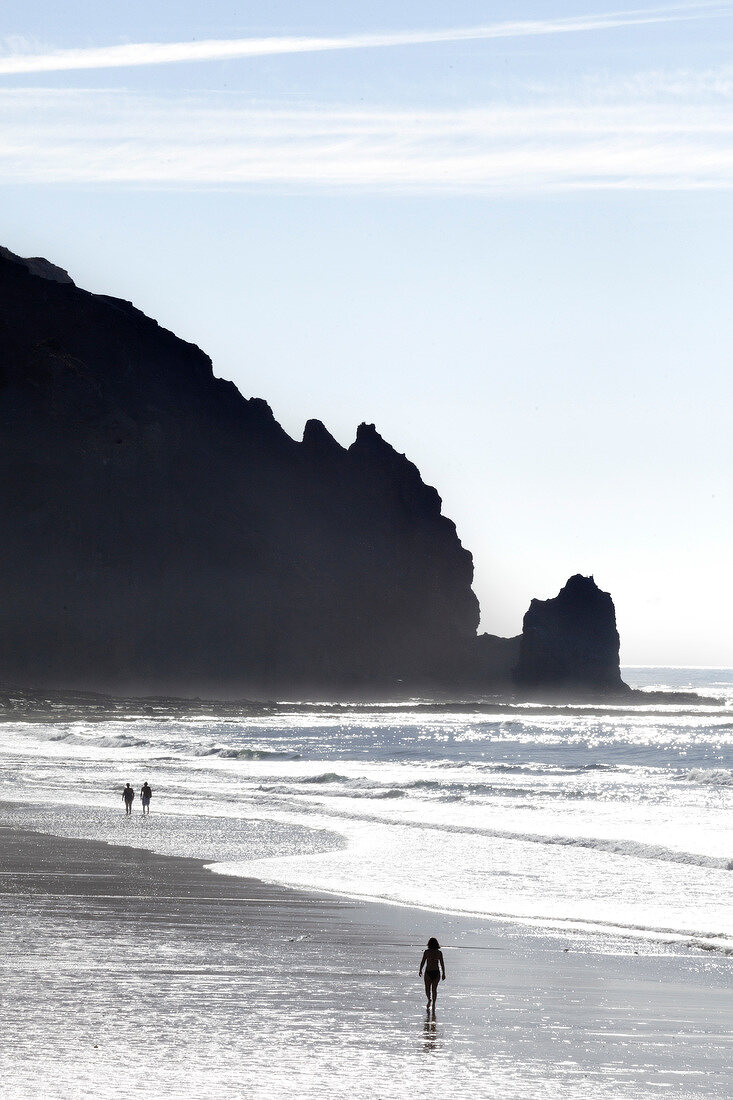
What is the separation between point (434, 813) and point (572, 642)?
141033 mm

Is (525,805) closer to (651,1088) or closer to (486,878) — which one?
(486,878)

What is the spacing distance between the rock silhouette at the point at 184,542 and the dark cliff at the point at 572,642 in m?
0.48

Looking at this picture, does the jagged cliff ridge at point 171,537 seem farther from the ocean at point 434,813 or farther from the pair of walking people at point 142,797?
the pair of walking people at point 142,797

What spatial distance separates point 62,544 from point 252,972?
14388 cm

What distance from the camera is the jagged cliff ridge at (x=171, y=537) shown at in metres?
154

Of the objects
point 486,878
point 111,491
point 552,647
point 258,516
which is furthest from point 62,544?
point 486,878

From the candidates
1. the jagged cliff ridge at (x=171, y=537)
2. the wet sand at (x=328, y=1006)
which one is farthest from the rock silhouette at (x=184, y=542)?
the wet sand at (x=328, y=1006)

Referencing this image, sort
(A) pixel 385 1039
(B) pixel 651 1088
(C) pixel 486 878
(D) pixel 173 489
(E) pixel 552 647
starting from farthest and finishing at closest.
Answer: (E) pixel 552 647, (D) pixel 173 489, (C) pixel 486 878, (A) pixel 385 1039, (B) pixel 651 1088

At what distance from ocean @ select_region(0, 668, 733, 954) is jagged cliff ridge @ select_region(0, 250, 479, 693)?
221ft

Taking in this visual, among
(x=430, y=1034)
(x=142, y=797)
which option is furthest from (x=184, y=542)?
(x=430, y=1034)

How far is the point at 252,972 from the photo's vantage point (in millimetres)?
15312

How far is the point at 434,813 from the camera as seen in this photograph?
37938 millimetres

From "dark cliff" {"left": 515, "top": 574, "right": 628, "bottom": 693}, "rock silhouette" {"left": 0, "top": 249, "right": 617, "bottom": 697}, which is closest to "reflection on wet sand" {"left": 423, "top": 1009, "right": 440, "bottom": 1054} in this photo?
"rock silhouette" {"left": 0, "top": 249, "right": 617, "bottom": 697}

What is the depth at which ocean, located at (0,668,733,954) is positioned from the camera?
71.9ft
